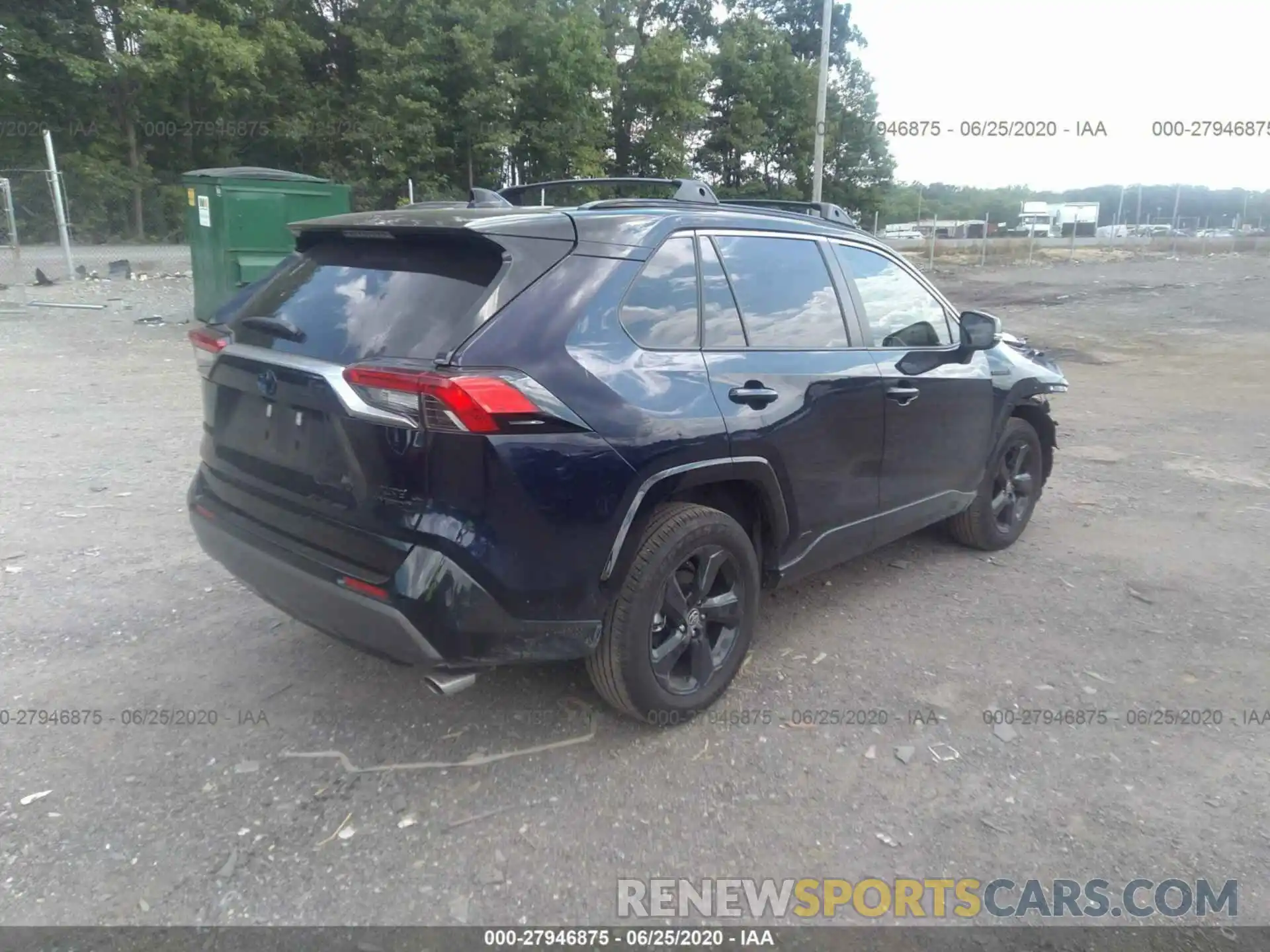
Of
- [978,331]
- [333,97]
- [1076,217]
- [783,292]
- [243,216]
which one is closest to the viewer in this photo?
[783,292]

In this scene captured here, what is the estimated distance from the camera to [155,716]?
3.41 m

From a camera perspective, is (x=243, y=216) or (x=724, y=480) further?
(x=243, y=216)

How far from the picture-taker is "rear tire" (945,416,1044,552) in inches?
199

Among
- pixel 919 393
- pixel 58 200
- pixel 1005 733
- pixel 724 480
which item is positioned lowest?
pixel 1005 733

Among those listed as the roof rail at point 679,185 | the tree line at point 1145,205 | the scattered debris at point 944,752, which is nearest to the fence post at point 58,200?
the roof rail at point 679,185

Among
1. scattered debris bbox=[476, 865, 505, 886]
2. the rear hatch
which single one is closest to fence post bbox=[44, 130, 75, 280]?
the rear hatch

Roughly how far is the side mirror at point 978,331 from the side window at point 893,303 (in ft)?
0.27

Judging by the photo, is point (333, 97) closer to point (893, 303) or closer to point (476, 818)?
point (893, 303)

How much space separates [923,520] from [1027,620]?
640mm

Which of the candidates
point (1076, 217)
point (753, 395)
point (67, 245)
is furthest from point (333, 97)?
point (753, 395)

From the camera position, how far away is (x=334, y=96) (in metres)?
28.6

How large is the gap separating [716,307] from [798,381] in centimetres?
43

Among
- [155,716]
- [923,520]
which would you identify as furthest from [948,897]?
[155,716]

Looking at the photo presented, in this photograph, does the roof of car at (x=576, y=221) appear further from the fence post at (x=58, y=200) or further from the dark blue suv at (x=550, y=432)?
the fence post at (x=58, y=200)
